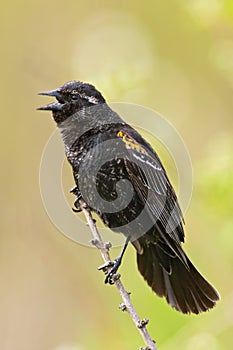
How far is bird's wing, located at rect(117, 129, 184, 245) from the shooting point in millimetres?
3764

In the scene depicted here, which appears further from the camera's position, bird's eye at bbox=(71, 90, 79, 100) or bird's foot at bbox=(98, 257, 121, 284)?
bird's eye at bbox=(71, 90, 79, 100)

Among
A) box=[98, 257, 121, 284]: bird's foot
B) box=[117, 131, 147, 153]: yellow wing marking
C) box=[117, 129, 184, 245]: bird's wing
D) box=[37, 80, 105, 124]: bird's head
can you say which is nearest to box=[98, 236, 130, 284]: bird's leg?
box=[98, 257, 121, 284]: bird's foot

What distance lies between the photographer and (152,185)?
389cm

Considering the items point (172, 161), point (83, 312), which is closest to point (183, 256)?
point (172, 161)

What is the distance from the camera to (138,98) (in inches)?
150

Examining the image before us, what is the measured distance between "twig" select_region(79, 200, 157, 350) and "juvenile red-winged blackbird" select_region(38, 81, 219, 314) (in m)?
0.18

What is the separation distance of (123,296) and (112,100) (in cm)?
117

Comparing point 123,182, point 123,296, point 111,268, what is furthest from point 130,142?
point 123,296

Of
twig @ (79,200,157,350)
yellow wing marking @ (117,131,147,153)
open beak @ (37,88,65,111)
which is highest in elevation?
open beak @ (37,88,65,111)

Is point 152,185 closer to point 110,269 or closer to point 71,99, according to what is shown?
point 110,269

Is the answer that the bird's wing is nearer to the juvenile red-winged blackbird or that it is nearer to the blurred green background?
the juvenile red-winged blackbird

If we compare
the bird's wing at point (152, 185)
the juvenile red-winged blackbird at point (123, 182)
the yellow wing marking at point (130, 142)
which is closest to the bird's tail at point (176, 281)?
the juvenile red-winged blackbird at point (123, 182)

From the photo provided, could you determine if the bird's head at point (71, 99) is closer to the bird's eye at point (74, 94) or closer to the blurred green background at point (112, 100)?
the bird's eye at point (74, 94)

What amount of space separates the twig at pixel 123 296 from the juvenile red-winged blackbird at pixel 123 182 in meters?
0.18
